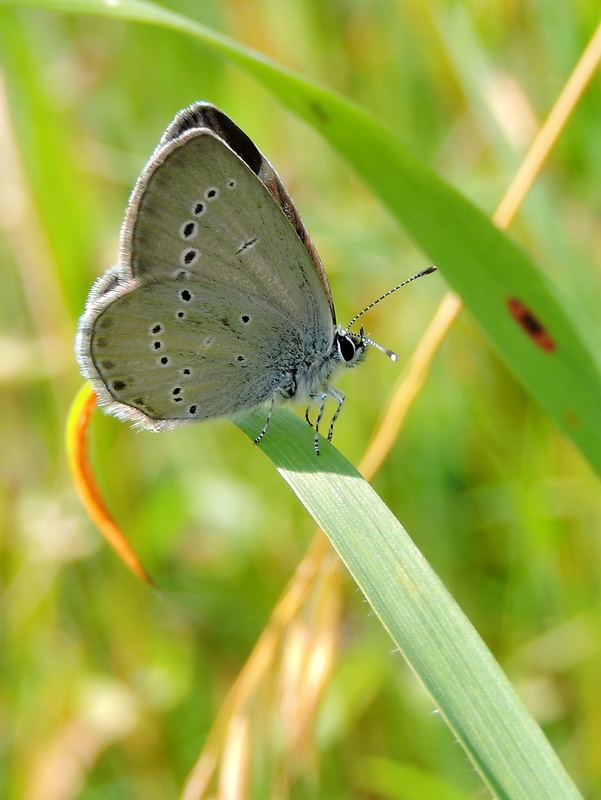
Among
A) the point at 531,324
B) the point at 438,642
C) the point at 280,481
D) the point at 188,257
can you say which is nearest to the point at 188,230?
the point at 188,257

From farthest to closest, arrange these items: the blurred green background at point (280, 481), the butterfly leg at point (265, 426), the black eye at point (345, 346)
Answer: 1. the blurred green background at point (280, 481)
2. the black eye at point (345, 346)
3. the butterfly leg at point (265, 426)

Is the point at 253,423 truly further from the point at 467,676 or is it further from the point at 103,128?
the point at 103,128

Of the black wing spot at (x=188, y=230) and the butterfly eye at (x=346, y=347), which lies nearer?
the black wing spot at (x=188, y=230)

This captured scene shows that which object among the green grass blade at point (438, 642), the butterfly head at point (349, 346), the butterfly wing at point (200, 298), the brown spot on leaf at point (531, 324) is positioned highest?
the butterfly wing at point (200, 298)

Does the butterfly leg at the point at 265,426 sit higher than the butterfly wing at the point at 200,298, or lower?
lower

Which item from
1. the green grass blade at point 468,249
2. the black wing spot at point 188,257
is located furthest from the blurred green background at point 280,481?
the green grass blade at point 468,249

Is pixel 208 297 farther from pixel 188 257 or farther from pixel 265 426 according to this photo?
pixel 265 426

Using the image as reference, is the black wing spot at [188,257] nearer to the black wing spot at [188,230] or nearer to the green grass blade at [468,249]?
the black wing spot at [188,230]
